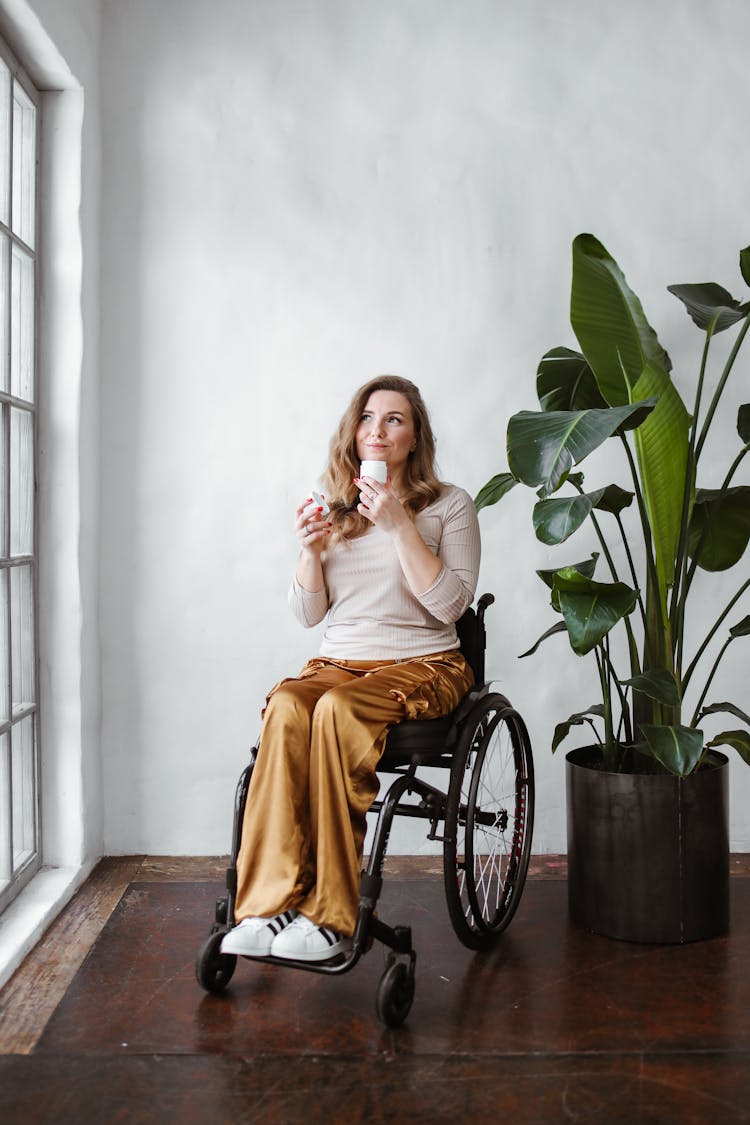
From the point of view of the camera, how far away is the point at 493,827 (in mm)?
2525

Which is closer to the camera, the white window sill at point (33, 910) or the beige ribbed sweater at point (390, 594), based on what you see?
the white window sill at point (33, 910)

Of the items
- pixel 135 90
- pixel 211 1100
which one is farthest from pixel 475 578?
pixel 135 90

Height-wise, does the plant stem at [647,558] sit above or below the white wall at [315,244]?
below

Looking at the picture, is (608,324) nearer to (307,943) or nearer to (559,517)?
(559,517)

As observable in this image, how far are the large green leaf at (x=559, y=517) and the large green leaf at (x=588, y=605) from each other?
0.13m

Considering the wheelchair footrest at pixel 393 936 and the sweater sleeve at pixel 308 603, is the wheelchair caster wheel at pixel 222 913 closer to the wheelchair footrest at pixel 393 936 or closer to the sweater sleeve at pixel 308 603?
the wheelchair footrest at pixel 393 936

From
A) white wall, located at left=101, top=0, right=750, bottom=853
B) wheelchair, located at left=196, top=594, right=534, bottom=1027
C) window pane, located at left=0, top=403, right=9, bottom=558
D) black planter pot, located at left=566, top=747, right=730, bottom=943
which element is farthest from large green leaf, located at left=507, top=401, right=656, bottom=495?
window pane, located at left=0, top=403, right=9, bottom=558

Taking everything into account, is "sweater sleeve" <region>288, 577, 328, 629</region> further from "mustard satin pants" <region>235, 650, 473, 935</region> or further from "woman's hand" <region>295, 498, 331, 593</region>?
"mustard satin pants" <region>235, 650, 473, 935</region>

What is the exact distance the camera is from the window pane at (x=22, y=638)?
8.21 ft

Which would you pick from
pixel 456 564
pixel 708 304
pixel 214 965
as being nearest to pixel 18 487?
pixel 456 564

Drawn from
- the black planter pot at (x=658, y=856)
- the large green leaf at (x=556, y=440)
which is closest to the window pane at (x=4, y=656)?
the large green leaf at (x=556, y=440)

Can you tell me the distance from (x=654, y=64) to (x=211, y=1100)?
2772mm

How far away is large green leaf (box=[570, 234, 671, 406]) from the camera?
215 centimetres

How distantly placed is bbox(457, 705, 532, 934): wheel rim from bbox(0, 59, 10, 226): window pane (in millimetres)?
1636
